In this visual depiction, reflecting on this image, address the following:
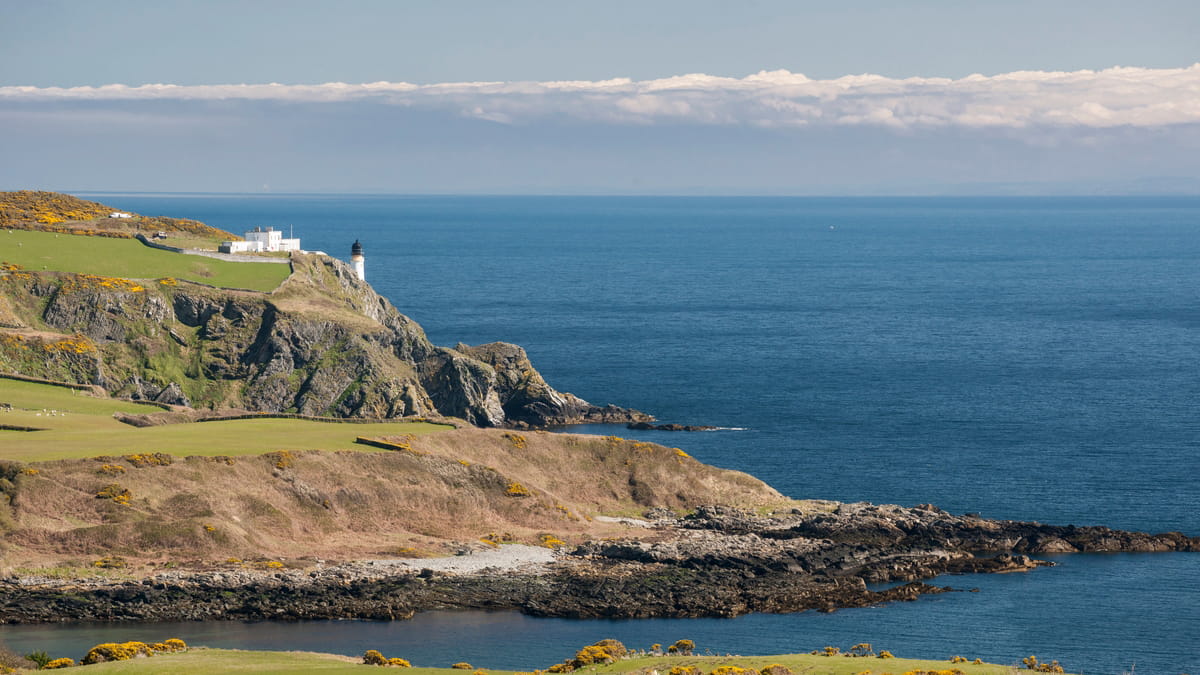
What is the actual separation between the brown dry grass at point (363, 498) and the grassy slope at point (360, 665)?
19821 millimetres

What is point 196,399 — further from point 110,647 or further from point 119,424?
point 110,647

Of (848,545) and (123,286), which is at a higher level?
(123,286)

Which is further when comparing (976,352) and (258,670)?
(976,352)

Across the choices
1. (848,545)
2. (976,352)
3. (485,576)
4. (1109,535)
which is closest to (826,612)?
(848,545)

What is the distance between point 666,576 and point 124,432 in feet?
123

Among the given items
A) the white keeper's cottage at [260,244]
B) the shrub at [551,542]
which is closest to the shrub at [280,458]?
the shrub at [551,542]

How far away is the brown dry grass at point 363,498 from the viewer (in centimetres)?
7819

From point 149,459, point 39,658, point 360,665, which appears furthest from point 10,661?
point 149,459

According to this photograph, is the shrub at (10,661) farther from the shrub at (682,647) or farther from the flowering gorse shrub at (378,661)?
the shrub at (682,647)

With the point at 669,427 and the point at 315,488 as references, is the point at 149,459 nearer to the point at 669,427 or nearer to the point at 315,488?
the point at 315,488

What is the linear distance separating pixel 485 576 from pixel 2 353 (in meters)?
56.6

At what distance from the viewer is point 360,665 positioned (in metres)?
56.1

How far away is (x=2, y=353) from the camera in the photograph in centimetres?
11481

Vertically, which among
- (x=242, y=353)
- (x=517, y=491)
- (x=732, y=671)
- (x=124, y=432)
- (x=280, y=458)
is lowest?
(x=517, y=491)
